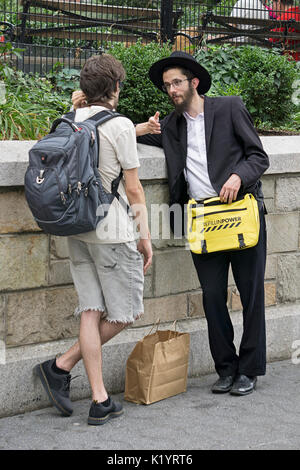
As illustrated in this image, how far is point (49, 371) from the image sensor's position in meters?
4.44

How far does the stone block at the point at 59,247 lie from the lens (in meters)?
4.70

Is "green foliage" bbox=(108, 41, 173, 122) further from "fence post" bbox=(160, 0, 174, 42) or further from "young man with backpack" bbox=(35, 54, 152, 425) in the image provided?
"young man with backpack" bbox=(35, 54, 152, 425)

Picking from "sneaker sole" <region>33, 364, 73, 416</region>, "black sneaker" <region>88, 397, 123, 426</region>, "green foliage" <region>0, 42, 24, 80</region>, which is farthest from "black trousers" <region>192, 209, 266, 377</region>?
"green foliage" <region>0, 42, 24, 80</region>

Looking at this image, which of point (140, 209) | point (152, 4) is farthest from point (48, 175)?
point (152, 4)

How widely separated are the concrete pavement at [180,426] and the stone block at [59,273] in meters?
0.76

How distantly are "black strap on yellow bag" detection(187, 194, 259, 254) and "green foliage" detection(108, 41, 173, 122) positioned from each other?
160 cm

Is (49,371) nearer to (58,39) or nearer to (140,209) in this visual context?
(140,209)

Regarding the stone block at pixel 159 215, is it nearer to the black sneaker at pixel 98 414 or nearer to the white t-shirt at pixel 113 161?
the white t-shirt at pixel 113 161

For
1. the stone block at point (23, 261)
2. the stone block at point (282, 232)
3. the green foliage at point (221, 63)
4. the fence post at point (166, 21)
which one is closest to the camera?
the stone block at point (23, 261)

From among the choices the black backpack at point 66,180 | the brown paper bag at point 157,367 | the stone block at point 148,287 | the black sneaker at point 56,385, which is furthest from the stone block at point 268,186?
the black sneaker at point 56,385

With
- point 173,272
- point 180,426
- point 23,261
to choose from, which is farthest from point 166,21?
point 180,426

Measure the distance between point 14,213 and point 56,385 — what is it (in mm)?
1010

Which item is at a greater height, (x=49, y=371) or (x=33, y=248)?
(x=33, y=248)

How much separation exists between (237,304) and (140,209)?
62.4 inches
